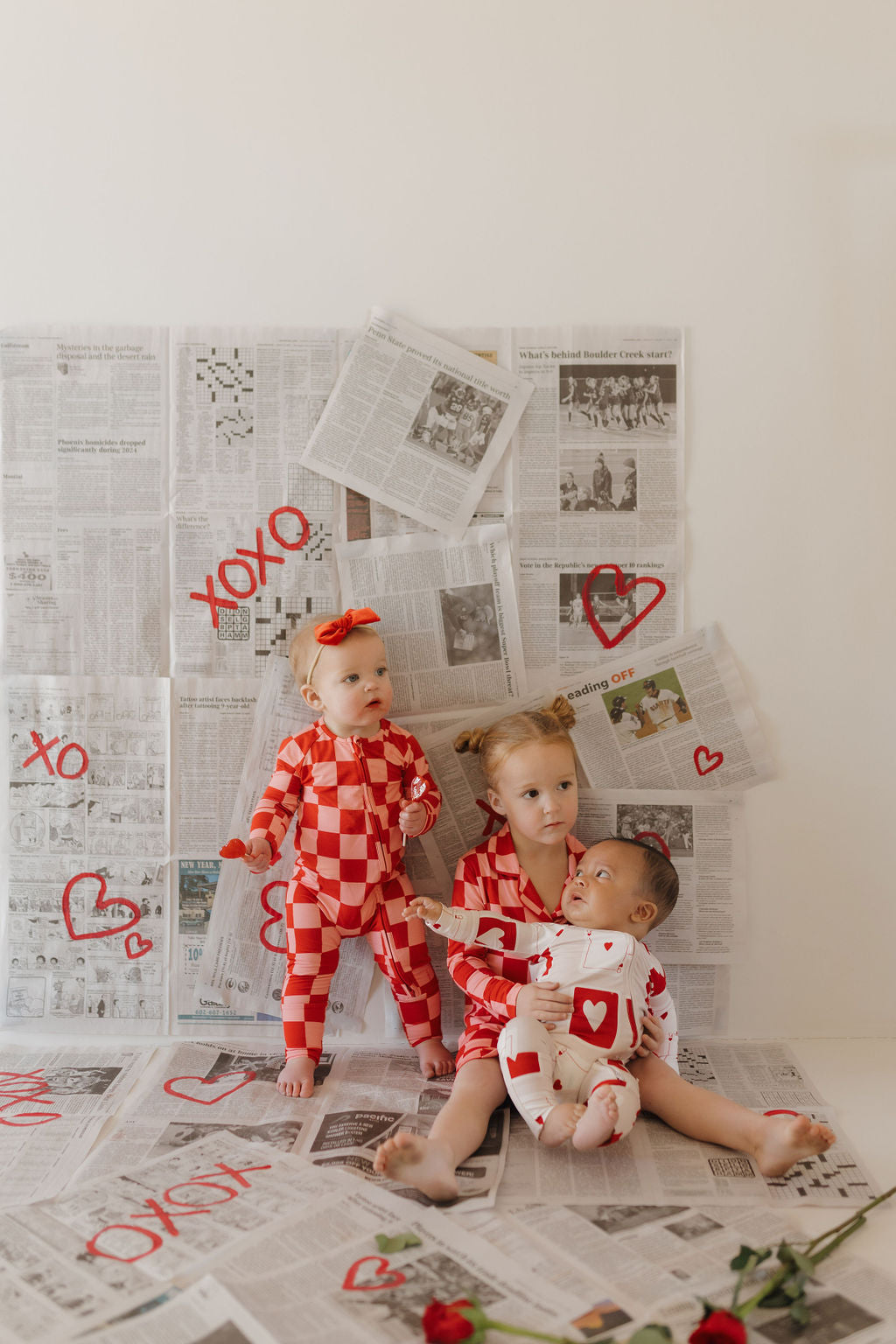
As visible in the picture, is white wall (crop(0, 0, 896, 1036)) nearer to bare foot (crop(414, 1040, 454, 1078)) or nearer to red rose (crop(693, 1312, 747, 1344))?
bare foot (crop(414, 1040, 454, 1078))

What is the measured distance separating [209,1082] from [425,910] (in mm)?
529

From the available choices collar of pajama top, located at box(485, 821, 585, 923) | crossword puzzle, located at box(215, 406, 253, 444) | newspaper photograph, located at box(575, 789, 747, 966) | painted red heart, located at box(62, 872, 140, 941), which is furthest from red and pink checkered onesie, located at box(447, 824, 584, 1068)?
crossword puzzle, located at box(215, 406, 253, 444)

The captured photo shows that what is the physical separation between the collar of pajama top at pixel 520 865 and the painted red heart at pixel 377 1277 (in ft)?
2.14

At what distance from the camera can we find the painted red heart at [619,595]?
187cm

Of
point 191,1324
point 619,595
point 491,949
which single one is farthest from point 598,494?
point 191,1324

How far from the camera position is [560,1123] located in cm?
146

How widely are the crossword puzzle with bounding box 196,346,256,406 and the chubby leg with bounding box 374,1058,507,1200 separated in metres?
1.28

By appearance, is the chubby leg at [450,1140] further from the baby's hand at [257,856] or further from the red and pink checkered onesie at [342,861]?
the baby's hand at [257,856]

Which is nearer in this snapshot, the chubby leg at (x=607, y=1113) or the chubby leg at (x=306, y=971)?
the chubby leg at (x=607, y=1113)

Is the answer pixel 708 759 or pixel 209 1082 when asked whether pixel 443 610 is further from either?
pixel 209 1082

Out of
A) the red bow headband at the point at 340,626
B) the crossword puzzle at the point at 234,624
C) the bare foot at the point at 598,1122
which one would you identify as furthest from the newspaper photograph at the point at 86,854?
the bare foot at the point at 598,1122

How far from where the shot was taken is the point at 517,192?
182 cm

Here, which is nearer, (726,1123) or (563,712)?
(726,1123)

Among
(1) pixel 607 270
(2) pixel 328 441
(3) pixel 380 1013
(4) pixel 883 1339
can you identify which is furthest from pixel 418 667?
(4) pixel 883 1339
